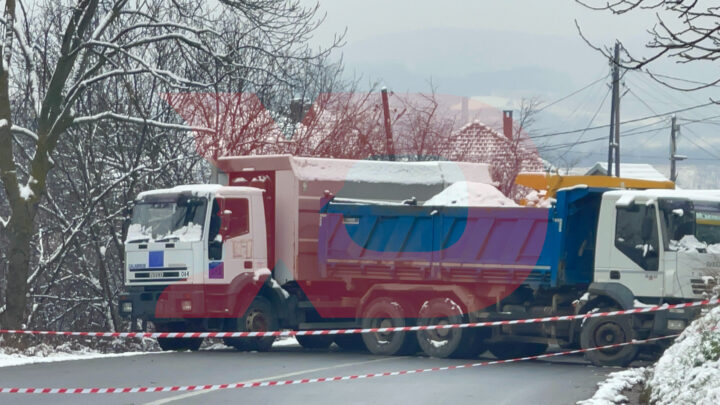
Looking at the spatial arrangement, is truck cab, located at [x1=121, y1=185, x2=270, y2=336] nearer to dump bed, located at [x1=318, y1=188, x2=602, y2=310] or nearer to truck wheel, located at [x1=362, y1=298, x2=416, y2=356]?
dump bed, located at [x1=318, y1=188, x2=602, y2=310]

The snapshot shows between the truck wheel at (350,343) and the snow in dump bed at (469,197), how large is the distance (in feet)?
9.47

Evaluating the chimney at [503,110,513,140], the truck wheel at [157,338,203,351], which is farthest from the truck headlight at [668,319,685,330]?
the chimney at [503,110,513,140]

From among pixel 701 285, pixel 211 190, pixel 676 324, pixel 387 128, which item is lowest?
pixel 676 324

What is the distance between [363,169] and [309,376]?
259 inches

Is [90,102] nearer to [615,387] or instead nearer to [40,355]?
[40,355]

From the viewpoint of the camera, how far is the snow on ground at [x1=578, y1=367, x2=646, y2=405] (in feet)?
39.5

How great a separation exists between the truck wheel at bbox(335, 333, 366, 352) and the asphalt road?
1572 millimetres

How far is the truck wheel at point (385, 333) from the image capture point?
63.2 feet

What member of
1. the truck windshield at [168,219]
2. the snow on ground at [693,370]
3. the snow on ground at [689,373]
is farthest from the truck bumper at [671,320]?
the truck windshield at [168,219]

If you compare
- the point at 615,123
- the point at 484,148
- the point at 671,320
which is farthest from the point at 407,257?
the point at 484,148

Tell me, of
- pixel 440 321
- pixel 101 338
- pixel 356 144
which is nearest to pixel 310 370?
pixel 440 321

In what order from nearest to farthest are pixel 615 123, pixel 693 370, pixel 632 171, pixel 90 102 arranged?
pixel 693 370, pixel 90 102, pixel 615 123, pixel 632 171

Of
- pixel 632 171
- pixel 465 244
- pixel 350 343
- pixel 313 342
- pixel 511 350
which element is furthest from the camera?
pixel 632 171

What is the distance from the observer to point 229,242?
20109 millimetres
